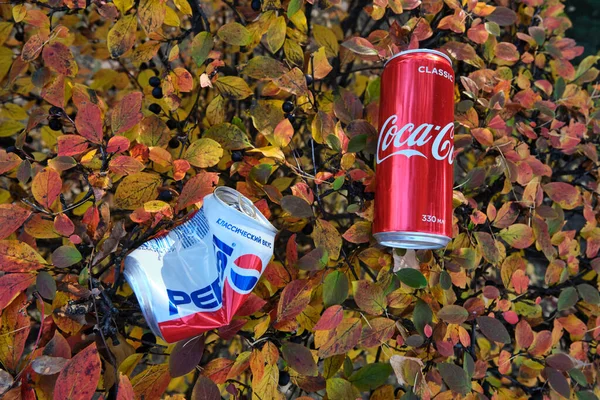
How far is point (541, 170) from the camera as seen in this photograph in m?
1.12

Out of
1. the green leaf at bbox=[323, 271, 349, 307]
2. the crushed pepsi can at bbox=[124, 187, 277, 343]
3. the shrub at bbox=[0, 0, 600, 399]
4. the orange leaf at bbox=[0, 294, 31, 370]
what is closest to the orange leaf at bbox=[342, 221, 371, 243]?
the shrub at bbox=[0, 0, 600, 399]

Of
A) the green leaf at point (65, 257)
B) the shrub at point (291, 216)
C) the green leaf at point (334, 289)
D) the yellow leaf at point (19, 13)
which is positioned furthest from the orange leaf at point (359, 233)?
the yellow leaf at point (19, 13)

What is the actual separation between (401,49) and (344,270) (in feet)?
1.75

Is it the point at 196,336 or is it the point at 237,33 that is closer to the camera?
the point at 196,336

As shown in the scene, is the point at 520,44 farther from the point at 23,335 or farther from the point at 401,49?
the point at 23,335

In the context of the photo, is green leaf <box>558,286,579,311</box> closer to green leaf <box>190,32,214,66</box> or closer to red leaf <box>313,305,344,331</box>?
red leaf <box>313,305,344,331</box>

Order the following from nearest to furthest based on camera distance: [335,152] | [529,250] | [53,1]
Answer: [53,1] < [335,152] < [529,250]

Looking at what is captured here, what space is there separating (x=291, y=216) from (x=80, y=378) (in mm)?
478

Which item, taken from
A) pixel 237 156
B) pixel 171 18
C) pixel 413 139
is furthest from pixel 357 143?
pixel 171 18

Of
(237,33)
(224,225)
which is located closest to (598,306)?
(224,225)

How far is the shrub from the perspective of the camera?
86 cm

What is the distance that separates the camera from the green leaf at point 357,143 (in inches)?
39.4

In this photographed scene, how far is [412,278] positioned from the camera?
94 centimetres

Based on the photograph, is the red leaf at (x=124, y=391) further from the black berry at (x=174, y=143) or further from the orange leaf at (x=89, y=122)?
the black berry at (x=174, y=143)
